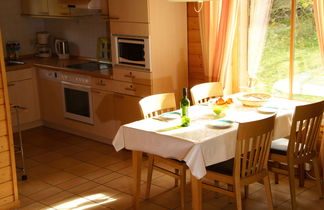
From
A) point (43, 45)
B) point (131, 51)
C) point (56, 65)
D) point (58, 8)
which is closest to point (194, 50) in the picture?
point (131, 51)

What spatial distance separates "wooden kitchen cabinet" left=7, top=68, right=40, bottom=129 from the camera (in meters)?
6.02

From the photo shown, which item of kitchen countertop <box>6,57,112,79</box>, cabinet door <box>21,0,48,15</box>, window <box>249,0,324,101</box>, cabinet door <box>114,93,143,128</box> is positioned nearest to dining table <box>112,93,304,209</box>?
window <box>249,0,324,101</box>

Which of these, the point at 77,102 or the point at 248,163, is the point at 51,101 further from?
the point at 248,163

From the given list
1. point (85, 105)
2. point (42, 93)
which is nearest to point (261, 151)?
point (85, 105)

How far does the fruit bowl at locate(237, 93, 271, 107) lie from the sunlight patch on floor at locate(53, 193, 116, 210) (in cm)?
140

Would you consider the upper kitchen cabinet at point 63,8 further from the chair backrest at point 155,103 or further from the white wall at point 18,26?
the chair backrest at point 155,103

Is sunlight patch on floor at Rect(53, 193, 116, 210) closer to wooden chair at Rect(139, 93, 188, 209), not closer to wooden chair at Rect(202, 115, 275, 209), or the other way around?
wooden chair at Rect(139, 93, 188, 209)

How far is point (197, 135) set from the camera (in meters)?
3.37

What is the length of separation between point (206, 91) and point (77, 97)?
6.06 feet

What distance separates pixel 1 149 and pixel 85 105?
1.85 meters

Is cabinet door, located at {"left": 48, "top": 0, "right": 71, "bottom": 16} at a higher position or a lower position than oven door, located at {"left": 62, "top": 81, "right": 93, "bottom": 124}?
higher

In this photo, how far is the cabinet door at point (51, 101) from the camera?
6035mm

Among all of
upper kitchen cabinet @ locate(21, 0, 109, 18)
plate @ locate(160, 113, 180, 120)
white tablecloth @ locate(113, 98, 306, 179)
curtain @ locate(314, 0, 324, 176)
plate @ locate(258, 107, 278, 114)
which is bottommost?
white tablecloth @ locate(113, 98, 306, 179)

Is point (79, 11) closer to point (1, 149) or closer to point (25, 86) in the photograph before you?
point (25, 86)
